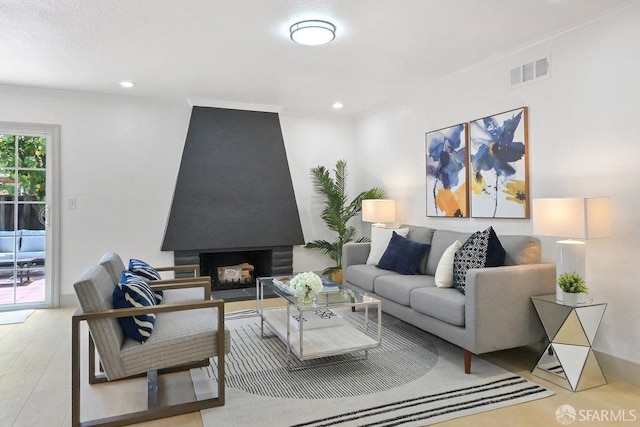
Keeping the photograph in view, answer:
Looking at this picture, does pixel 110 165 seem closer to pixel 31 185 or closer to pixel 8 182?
pixel 31 185

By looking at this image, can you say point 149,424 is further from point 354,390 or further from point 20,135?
point 20,135

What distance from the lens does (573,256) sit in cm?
260

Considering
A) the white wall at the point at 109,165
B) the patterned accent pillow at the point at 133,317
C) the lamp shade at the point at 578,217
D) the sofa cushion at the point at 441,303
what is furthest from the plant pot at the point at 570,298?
the white wall at the point at 109,165

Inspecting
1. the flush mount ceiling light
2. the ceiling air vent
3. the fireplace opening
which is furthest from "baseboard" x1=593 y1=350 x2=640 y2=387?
the fireplace opening

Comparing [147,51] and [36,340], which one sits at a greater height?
[147,51]

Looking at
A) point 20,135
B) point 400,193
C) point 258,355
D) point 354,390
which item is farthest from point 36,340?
point 400,193

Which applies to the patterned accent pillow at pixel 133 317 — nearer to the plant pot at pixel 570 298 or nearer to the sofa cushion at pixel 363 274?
the sofa cushion at pixel 363 274

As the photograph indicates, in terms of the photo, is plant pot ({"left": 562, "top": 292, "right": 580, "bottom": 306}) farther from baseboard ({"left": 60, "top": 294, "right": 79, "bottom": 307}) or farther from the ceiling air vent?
baseboard ({"left": 60, "top": 294, "right": 79, "bottom": 307})

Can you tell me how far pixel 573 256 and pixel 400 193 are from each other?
8.17 feet

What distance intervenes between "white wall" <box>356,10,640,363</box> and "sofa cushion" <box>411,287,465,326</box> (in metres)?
0.93

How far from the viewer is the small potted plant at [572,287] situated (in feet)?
8.24

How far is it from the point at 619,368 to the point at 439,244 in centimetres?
163

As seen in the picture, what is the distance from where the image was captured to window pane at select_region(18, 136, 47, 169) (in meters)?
4.45

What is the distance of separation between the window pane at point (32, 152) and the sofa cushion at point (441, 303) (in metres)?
4.35
